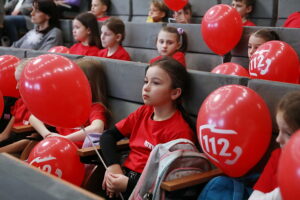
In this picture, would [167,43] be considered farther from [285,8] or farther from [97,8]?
[97,8]

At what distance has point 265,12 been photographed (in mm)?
3922

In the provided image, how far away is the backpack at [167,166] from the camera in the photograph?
59.6 inches

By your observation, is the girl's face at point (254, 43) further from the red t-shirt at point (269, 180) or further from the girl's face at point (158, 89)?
the red t-shirt at point (269, 180)

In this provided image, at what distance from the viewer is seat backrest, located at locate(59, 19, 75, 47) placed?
4074 mm

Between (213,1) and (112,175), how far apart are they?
3009mm

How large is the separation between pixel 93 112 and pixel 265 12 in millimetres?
2381

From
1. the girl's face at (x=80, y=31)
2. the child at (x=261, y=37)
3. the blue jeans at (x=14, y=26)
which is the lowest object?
the blue jeans at (x=14, y=26)

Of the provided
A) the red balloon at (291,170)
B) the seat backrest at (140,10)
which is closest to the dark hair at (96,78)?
the red balloon at (291,170)

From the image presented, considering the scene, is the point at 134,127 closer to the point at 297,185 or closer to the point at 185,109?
the point at 185,109

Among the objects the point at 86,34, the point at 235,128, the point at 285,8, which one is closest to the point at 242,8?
the point at 285,8

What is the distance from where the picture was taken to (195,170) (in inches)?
62.8

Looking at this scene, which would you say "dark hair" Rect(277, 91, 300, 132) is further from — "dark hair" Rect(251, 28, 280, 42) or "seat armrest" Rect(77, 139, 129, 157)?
"dark hair" Rect(251, 28, 280, 42)

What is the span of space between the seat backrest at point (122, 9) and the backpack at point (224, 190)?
156 inches

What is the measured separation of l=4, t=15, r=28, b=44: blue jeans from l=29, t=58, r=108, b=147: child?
3.45m
